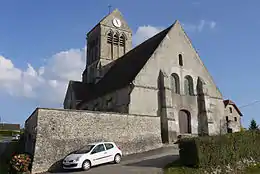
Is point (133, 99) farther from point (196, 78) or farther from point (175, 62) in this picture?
point (196, 78)

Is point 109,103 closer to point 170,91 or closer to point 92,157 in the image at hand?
point 170,91

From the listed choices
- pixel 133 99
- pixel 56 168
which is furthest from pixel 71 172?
pixel 133 99

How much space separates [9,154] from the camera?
67.7 ft

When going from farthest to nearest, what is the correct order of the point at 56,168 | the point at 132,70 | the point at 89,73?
the point at 89,73 → the point at 132,70 → the point at 56,168

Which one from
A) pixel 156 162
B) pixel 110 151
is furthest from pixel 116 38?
pixel 156 162

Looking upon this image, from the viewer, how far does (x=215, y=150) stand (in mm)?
13531

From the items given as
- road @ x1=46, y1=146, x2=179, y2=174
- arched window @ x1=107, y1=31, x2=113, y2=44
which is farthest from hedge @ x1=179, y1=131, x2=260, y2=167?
arched window @ x1=107, y1=31, x2=113, y2=44

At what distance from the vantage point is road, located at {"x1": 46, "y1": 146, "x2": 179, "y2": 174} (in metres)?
12.8

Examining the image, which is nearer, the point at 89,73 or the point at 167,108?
the point at 167,108

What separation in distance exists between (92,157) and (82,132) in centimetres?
281

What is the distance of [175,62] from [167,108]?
200 inches

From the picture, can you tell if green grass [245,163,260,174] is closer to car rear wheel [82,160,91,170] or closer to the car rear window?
the car rear window

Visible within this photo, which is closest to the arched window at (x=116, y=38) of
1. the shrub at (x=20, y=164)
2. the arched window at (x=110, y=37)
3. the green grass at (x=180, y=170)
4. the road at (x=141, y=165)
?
the arched window at (x=110, y=37)

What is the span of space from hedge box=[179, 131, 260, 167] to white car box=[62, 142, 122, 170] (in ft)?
13.1
